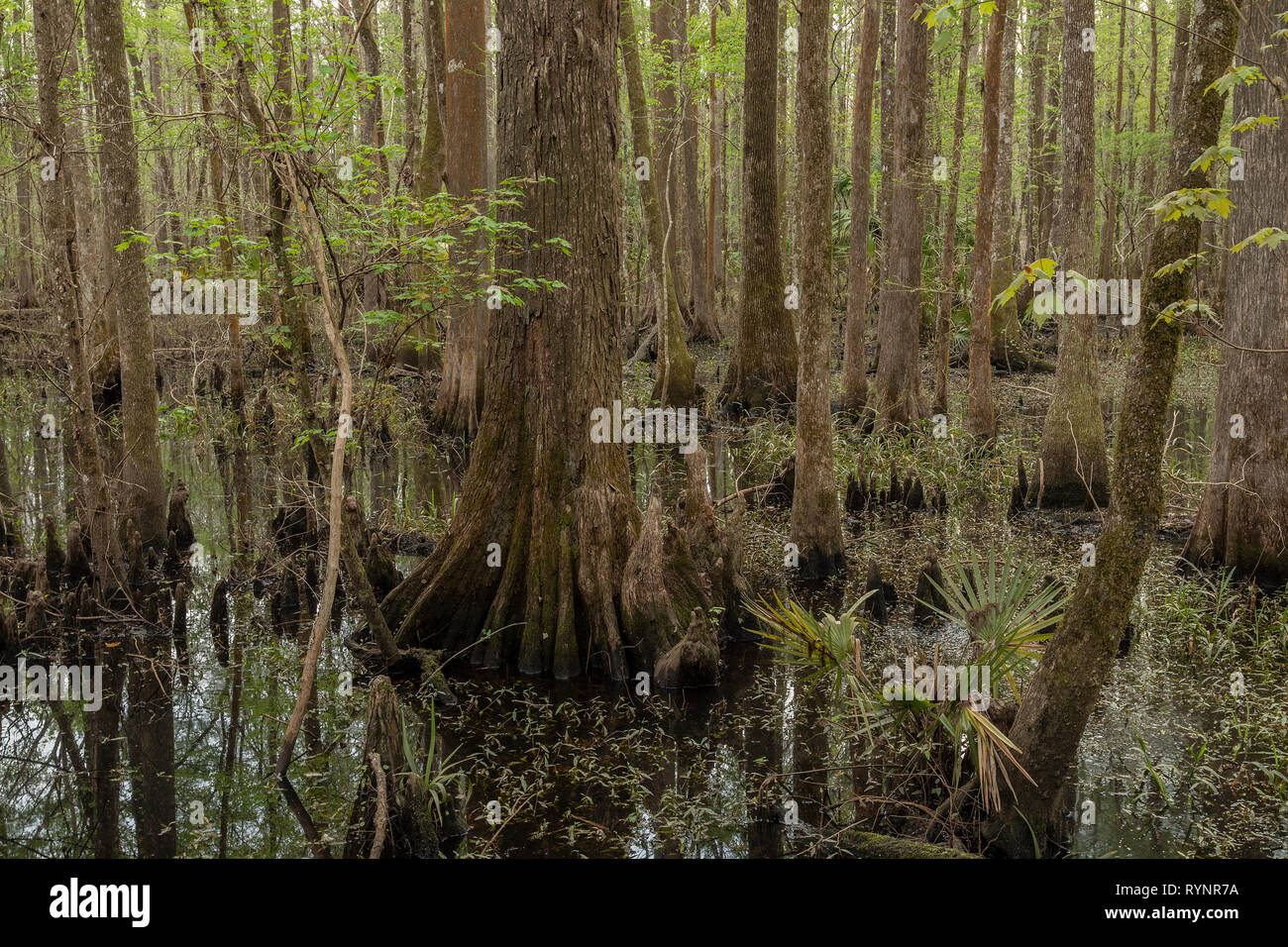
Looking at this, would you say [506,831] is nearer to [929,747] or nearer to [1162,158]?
[929,747]

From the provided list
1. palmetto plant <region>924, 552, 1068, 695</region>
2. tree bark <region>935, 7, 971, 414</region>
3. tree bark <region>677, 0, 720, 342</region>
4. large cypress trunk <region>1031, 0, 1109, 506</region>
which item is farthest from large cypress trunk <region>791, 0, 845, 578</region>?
tree bark <region>677, 0, 720, 342</region>

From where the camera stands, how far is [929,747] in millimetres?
4039

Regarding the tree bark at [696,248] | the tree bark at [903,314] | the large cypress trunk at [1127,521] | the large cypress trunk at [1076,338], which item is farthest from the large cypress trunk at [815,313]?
the tree bark at [696,248]

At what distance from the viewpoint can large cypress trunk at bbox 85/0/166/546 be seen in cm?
710

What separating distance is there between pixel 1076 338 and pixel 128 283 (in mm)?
8281

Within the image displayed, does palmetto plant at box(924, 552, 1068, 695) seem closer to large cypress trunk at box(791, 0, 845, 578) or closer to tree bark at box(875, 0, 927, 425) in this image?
large cypress trunk at box(791, 0, 845, 578)

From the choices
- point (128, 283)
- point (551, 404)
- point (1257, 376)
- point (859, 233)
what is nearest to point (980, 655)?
point (551, 404)

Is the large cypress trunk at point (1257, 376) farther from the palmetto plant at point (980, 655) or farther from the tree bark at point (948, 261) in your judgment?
the tree bark at point (948, 261)

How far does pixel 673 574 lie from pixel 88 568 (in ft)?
14.8

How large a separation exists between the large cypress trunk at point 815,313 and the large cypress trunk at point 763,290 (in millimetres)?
6516

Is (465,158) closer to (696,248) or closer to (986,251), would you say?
(986,251)

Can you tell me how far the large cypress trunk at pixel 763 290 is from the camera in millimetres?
14031
